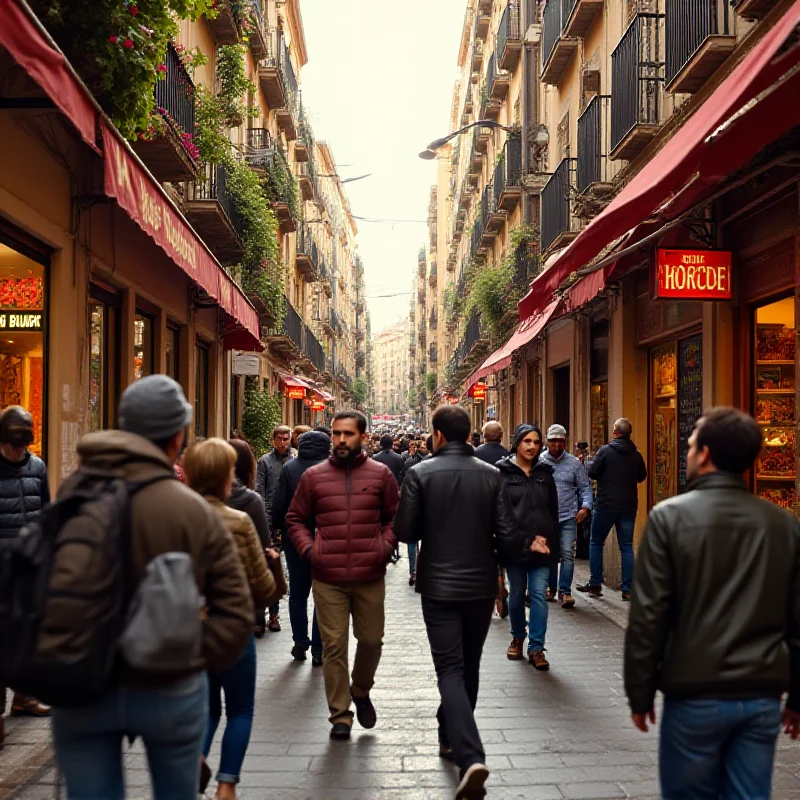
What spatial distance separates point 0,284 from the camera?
811 cm

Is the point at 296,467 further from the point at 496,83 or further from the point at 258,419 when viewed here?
the point at 496,83

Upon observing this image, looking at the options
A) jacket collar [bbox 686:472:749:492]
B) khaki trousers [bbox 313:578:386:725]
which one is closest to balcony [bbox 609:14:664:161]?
khaki trousers [bbox 313:578:386:725]

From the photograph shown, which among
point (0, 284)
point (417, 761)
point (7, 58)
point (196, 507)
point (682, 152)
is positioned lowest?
point (417, 761)

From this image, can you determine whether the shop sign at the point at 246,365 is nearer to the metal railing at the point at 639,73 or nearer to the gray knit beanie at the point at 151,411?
the metal railing at the point at 639,73

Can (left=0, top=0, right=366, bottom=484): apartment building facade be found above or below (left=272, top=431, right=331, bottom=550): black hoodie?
above

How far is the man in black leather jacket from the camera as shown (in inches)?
124

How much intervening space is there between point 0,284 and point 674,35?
7.30m

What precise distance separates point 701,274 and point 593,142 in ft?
17.9

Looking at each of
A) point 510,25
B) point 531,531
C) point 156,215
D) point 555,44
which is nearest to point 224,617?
point 156,215

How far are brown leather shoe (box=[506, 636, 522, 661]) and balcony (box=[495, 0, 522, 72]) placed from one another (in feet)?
62.0

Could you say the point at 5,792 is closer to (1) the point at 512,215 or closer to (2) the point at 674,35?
(2) the point at 674,35

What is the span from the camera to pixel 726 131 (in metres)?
6.04

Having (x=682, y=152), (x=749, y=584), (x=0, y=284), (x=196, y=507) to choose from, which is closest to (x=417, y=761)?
(x=749, y=584)

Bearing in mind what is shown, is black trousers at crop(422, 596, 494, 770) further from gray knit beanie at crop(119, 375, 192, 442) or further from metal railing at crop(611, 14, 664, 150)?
metal railing at crop(611, 14, 664, 150)
